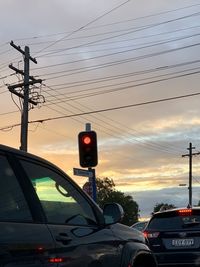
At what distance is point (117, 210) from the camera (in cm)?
504

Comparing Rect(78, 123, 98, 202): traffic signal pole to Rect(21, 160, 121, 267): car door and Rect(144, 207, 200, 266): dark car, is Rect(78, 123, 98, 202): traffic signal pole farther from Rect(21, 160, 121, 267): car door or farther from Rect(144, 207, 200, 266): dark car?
Rect(21, 160, 121, 267): car door

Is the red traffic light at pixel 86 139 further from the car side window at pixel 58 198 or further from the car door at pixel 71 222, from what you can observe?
the car side window at pixel 58 198

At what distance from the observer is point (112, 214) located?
502cm

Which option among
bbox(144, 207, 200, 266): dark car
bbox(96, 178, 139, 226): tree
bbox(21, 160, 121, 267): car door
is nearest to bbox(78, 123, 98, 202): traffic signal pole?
bbox(144, 207, 200, 266): dark car

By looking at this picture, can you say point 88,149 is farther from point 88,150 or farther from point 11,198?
point 11,198

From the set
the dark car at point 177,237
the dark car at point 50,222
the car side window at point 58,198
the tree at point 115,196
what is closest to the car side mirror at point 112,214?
the dark car at point 50,222

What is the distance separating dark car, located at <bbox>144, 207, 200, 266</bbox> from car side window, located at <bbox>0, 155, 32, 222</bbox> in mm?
7058

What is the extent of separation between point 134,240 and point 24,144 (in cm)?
2515

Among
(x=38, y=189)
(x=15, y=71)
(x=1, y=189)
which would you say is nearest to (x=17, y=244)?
(x=1, y=189)

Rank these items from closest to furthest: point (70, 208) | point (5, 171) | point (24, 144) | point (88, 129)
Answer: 1. point (5, 171)
2. point (70, 208)
3. point (88, 129)
4. point (24, 144)

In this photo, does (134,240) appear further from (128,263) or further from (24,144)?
(24,144)

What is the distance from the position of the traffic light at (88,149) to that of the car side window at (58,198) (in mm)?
9772

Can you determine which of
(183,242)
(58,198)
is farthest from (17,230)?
(183,242)

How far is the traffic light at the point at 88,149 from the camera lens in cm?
1457
